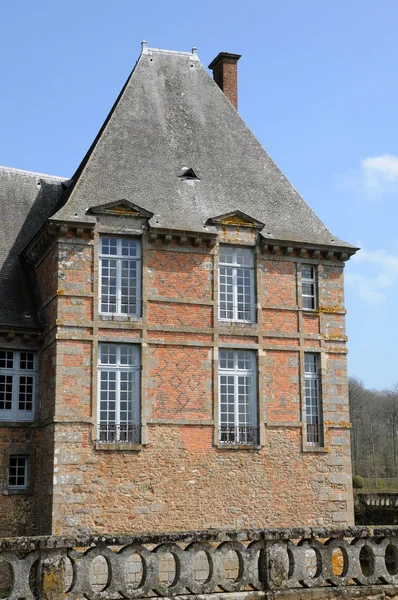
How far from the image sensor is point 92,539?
23.6 ft

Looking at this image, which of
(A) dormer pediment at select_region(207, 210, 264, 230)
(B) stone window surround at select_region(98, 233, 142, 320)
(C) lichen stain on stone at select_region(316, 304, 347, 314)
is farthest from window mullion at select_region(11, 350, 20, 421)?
(C) lichen stain on stone at select_region(316, 304, 347, 314)

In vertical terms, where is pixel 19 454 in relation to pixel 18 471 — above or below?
above

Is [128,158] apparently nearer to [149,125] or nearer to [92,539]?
[149,125]

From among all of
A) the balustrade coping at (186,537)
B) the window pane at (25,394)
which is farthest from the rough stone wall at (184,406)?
the balustrade coping at (186,537)

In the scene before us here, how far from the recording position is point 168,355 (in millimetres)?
16094

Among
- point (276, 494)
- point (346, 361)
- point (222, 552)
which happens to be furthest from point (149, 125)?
point (222, 552)

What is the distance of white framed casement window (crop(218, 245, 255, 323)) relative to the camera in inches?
666

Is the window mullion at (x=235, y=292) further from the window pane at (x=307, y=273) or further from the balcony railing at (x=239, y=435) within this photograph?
the balcony railing at (x=239, y=435)

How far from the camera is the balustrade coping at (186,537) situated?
7.00 m

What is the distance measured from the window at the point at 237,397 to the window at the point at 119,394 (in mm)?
1879

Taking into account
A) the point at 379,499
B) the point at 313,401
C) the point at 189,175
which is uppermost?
the point at 189,175

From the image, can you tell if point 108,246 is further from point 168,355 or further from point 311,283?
point 311,283

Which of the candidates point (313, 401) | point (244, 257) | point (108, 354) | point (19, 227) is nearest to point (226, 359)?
point (313, 401)

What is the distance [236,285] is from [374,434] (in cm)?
4099
